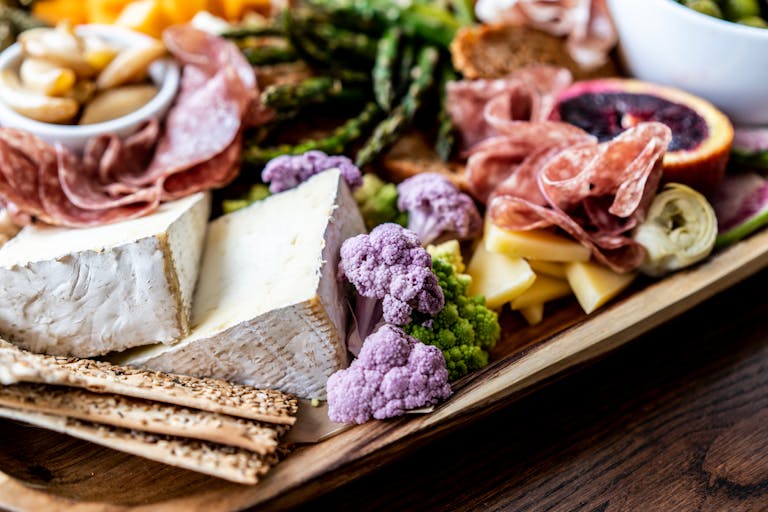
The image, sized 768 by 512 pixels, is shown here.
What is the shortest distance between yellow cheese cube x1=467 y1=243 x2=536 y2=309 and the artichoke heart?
44 cm

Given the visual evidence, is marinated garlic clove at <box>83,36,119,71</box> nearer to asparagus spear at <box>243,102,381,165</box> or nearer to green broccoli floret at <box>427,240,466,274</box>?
asparagus spear at <box>243,102,381,165</box>

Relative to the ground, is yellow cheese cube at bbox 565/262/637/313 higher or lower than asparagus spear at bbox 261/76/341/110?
lower

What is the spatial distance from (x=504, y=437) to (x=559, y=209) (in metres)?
0.80

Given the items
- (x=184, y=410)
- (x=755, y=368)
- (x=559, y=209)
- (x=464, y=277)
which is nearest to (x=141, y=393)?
(x=184, y=410)

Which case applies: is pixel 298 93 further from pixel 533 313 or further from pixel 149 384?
pixel 149 384

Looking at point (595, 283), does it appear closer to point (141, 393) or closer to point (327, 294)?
point (327, 294)

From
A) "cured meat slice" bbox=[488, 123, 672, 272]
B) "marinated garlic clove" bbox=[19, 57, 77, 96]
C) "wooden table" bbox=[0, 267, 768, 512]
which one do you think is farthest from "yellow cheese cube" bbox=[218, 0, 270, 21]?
"wooden table" bbox=[0, 267, 768, 512]

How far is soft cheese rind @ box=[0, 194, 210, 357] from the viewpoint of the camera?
2.01m

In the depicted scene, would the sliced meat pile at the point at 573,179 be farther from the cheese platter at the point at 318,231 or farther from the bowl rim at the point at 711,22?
the bowl rim at the point at 711,22

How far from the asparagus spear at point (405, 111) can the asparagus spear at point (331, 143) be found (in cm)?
6

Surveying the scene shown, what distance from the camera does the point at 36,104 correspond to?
2.61 meters

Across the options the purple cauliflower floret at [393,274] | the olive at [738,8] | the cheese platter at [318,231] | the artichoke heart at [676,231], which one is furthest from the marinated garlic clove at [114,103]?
the olive at [738,8]

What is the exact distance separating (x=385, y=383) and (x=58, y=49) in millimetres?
1947

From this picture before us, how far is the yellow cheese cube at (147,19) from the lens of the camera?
10.2ft
